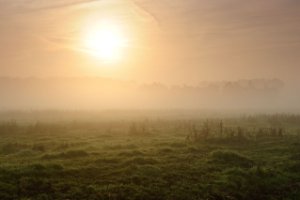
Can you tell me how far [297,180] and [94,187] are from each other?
15.5 m

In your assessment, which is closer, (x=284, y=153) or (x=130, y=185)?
(x=130, y=185)

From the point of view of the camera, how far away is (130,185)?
78.0 feet

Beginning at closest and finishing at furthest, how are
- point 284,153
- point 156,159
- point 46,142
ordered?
1. point 156,159
2. point 284,153
3. point 46,142

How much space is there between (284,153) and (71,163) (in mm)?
21004

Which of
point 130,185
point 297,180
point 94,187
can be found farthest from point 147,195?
point 297,180

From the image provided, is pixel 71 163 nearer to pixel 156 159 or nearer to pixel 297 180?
pixel 156 159

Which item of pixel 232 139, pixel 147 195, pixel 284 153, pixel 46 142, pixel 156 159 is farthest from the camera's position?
pixel 232 139

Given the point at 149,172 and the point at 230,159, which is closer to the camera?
the point at 149,172

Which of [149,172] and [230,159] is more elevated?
[230,159]

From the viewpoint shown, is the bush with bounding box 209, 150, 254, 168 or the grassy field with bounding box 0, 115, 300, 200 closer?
the grassy field with bounding box 0, 115, 300, 200

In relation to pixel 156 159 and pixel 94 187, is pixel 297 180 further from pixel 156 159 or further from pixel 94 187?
pixel 94 187

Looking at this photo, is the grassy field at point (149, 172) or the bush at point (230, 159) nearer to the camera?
the grassy field at point (149, 172)

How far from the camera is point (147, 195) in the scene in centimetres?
2259

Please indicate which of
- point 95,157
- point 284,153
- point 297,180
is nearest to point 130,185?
point 95,157
